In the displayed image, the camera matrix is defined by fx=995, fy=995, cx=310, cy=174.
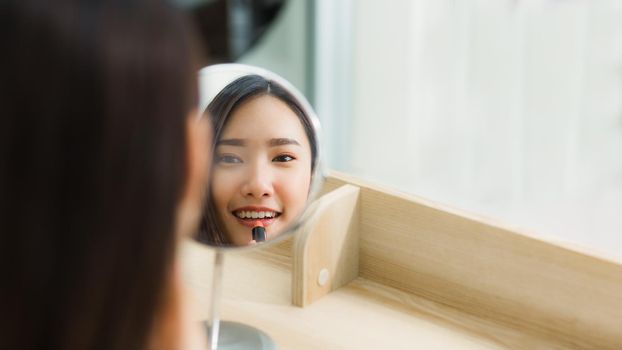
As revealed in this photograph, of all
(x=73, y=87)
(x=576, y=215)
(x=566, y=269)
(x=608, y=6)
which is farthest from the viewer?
(x=576, y=215)

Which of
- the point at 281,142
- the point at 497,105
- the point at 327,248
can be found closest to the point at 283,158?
the point at 281,142

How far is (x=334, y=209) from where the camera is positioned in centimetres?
108

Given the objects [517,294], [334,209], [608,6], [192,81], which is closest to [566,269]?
[517,294]

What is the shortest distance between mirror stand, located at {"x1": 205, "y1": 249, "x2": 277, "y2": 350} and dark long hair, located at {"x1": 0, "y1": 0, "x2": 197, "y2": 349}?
0.40 meters

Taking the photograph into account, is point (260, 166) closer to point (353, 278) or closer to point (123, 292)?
point (353, 278)

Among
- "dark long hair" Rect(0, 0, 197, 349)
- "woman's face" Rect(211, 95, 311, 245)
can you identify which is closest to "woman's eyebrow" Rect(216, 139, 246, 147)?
"woman's face" Rect(211, 95, 311, 245)

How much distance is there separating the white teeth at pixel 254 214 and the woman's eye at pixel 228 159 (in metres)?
0.05

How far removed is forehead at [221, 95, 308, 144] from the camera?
952 mm

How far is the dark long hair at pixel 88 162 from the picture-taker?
0.54m

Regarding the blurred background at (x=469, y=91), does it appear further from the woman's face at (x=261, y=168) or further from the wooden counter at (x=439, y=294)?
the woman's face at (x=261, y=168)

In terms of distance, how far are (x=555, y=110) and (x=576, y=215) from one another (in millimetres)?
219

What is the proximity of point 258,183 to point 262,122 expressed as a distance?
0.06 m

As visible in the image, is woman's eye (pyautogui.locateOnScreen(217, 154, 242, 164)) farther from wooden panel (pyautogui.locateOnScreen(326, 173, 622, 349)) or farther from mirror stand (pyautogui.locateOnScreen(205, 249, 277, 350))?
wooden panel (pyautogui.locateOnScreen(326, 173, 622, 349))

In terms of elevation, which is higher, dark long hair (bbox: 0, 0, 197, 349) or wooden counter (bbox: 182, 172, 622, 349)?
dark long hair (bbox: 0, 0, 197, 349)
